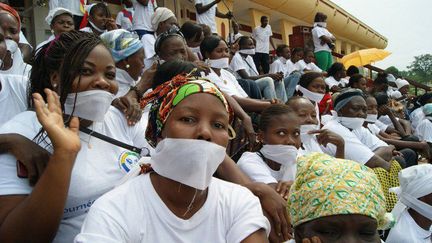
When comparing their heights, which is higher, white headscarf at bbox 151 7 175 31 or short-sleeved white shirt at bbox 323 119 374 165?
white headscarf at bbox 151 7 175 31

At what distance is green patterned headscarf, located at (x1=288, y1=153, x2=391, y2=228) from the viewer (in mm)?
1701

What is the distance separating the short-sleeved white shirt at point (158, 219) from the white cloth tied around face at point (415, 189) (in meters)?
2.07

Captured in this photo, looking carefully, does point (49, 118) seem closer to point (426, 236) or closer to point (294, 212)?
point (294, 212)

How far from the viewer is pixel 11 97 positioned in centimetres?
262

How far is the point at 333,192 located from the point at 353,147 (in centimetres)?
309

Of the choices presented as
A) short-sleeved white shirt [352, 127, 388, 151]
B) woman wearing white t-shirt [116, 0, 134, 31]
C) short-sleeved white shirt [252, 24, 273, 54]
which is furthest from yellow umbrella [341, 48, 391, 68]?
short-sleeved white shirt [352, 127, 388, 151]

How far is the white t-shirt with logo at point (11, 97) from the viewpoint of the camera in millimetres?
2584

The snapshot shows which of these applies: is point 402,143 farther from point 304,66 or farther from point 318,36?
point 318,36

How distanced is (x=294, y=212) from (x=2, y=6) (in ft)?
11.2

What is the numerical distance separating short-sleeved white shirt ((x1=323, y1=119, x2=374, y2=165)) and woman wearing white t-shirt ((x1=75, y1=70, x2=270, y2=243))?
3.04 metres

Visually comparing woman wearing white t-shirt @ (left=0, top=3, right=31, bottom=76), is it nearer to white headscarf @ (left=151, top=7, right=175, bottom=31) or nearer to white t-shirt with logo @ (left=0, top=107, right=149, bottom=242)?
white t-shirt with logo @ (left=0, top=107, right=149, bottom=242)

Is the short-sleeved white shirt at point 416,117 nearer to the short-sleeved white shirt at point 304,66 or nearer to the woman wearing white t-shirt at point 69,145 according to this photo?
the short-sleeved white shirt at point 304,66

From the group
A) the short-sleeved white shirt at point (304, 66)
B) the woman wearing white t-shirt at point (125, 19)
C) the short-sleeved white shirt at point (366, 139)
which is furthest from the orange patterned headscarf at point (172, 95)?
the short-sleeved white shirt at point (304, 66)

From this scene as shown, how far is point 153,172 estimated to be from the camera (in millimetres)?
1743
